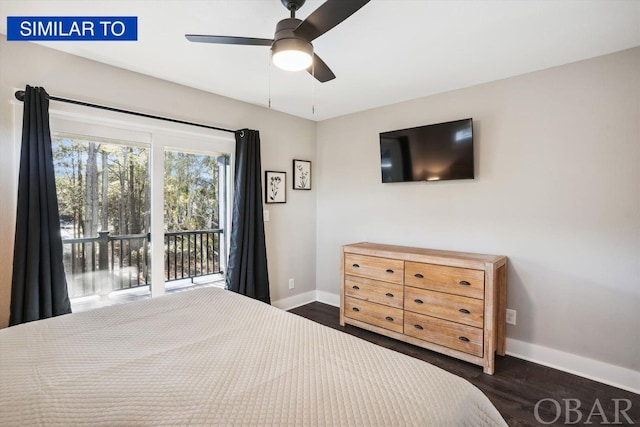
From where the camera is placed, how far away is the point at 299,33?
1586 millimetres

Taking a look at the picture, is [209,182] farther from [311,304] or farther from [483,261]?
[483,261]

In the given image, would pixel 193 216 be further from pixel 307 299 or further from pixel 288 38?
pixel 288 38

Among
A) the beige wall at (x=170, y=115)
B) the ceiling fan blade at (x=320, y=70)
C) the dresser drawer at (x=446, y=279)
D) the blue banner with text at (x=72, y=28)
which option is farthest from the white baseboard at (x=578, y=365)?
the blue banner with text at (x=72, y=28)

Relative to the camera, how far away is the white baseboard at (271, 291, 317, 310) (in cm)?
395

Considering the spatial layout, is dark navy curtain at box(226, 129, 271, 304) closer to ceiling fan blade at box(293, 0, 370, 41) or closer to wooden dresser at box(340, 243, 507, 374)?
wooden dresser at box(340, 243, 507, 374)

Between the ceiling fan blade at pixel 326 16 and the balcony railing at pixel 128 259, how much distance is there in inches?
90.0

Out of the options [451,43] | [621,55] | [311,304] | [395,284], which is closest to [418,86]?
[451,43]

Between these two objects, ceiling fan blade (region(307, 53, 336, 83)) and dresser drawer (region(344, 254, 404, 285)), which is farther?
dresser drawer (region(344, 254, 404, 285))

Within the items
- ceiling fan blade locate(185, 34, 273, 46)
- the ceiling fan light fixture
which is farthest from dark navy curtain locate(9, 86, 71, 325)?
the ceiling fan light fixture

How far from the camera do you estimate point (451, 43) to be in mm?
2260

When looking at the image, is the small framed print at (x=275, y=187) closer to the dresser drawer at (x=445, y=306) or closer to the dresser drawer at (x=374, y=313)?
the dresser drawer at (x=374, y=313)

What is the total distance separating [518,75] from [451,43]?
0.94m

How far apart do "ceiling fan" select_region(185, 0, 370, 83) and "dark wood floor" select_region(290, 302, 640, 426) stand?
8.29 ft

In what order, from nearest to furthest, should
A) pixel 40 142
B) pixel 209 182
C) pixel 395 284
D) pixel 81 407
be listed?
pixel 81 407
pixel 40 142
pixel 395 284
pixel 209 182
